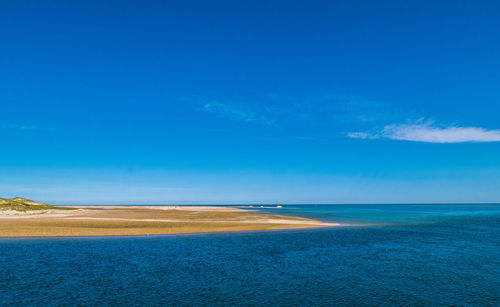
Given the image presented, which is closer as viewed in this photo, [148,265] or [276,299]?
[276,299]

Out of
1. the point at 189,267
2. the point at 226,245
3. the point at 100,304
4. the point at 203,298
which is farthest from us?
the point at 226,245

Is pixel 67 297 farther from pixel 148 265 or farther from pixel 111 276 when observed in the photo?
pixel 148 265

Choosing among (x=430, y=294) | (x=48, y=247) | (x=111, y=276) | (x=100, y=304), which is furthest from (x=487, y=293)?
(x=48, y=247)

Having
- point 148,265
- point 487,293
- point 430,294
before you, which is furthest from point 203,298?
point 487,293

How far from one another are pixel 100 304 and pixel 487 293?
976 inches

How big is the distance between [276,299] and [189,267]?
10.4m

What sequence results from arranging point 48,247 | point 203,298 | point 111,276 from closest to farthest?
point 203,298 → point 111,276 → point 48,247

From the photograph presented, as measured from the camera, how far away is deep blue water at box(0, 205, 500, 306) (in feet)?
64.3

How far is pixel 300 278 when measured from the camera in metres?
24.3

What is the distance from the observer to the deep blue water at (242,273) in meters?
19.6

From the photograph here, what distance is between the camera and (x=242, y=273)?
25.5 meters

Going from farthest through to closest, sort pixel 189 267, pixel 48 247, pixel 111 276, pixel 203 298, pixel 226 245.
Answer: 1. pixel 226 245
2. pixel 48 247
3. pixel 189 267
4. pixel 111 276
5. pixel 203 298

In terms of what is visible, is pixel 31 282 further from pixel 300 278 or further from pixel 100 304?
pixel 300 278

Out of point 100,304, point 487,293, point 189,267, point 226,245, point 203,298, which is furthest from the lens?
point 226,245
